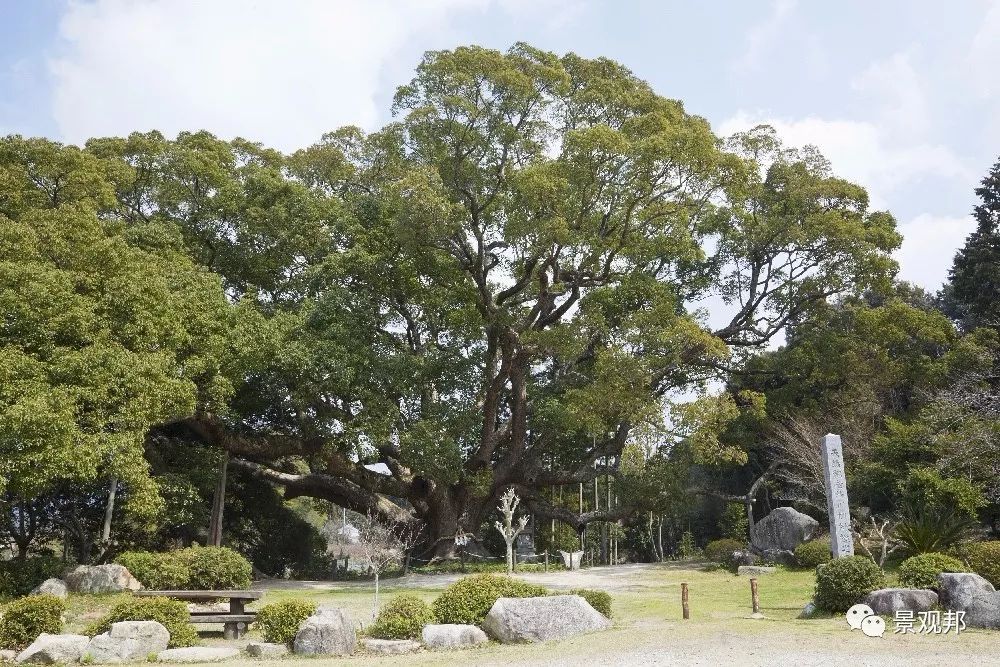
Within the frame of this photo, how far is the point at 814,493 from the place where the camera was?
23.6 meters

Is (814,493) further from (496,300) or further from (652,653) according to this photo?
(652,653)

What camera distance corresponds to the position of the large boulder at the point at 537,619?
9.66 meters

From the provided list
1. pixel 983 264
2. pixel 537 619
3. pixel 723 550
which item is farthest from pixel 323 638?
pixel 983 264

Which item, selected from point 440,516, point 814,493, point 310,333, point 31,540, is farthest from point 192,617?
point 814,493

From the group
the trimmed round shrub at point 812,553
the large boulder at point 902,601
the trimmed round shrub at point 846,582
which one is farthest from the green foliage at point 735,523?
the large boulder at point 902,601

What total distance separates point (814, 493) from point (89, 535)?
66.2ft

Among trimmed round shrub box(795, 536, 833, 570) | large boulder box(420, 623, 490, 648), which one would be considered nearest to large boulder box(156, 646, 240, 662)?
large boulder box(420, 623, 490, 648)

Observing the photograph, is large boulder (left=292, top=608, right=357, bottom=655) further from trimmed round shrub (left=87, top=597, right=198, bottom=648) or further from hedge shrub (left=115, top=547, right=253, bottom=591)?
hedge shrub (left=115, top=547, right=253, bottom=591)

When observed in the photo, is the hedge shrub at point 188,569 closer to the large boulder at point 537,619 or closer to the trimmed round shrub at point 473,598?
the trimmed round shrub at point 473,598

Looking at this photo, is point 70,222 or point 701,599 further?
point 70,222

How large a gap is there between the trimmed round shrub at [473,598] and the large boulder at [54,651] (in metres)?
4.28

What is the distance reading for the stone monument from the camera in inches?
502

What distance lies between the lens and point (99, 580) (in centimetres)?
1483

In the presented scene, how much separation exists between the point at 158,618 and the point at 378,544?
6627 mm
